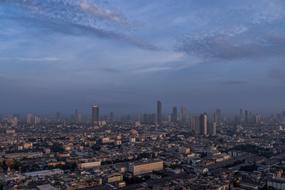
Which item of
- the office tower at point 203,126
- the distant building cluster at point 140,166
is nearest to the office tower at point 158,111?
the office tower at point 203,126

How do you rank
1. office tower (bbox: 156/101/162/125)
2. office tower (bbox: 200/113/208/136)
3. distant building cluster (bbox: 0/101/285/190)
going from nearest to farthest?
distant building cluster (bbox: 0/101/285/190)
office tower (bbox: 200/113/208/136)
office tower (bbox: 156/101/162/125)

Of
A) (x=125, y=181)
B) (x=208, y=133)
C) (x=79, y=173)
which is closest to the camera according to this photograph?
(x=125, y=181)

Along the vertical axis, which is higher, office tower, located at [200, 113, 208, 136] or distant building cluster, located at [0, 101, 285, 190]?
office tower, located at [200, 113, 208, 136]

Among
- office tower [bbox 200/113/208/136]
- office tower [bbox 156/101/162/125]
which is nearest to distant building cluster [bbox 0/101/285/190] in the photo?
office tower [bbox 200/113/208/136]

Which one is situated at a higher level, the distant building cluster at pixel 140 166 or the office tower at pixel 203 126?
the office tower at pixel 203 126

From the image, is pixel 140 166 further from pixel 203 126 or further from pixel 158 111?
pixel 158 111

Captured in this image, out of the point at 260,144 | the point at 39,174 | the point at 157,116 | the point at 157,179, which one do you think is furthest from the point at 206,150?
the point at 157,116

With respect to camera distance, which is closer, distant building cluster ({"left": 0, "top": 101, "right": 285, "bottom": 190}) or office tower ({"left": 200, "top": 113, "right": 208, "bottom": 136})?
distant building cluster ({"left": 0, "top": 101, "right": 285, "bottom": 190})

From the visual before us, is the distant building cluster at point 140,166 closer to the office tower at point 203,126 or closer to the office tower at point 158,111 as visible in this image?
the office tower at point 203,126

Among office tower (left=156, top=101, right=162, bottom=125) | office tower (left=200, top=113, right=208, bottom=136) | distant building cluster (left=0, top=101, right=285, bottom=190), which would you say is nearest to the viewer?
distant building cluster (left=0, top=101, right=285, bottom=190)

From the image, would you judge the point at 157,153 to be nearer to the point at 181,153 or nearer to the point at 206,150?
the point at 181,153

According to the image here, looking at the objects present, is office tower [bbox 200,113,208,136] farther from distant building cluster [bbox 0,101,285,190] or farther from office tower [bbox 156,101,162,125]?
office tower [bbox 156,101,162,125]
